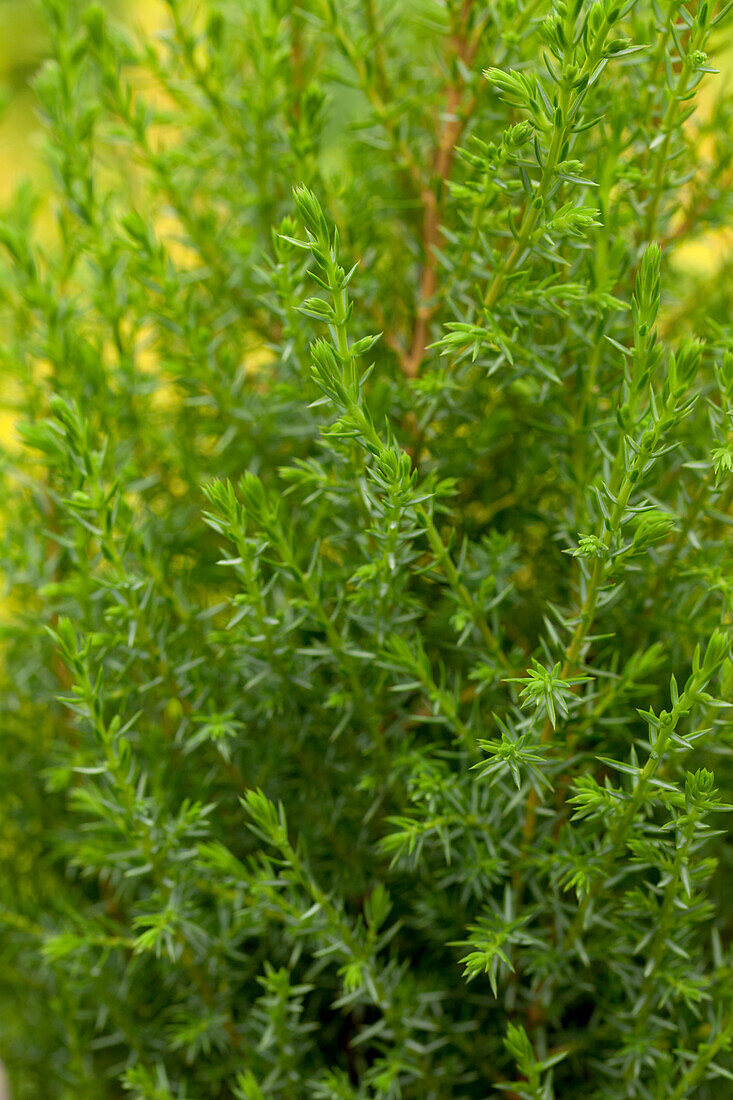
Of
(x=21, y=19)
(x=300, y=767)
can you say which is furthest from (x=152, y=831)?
(x=21, y=19)

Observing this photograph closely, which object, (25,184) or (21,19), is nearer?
(25,184)

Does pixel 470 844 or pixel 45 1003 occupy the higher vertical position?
pixel 470 844

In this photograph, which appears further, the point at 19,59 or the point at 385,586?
the point at 19,59

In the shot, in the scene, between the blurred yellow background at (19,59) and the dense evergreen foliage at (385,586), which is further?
the blurred yellow background at (19,59)

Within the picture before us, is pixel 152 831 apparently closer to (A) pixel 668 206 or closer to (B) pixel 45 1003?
(B) pixel 45 1003

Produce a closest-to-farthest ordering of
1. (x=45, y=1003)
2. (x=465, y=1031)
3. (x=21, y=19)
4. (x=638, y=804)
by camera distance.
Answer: (x=638, y=804) → (x=465, y=1031) → (x=45, y=1003) → (x=21, y=19)

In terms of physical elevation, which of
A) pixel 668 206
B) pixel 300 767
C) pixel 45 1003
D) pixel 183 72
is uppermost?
pixel 183 72

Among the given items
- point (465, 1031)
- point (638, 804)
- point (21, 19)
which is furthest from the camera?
point (21, 19)
